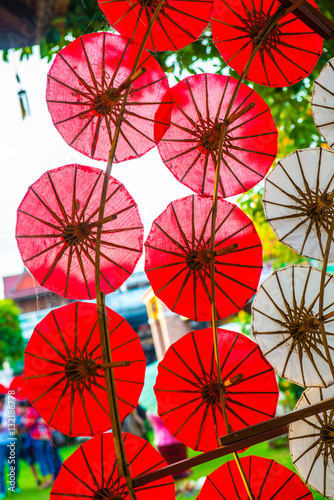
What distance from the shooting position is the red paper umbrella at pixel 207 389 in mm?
1202

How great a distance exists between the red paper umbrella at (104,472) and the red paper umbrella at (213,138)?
64 cm

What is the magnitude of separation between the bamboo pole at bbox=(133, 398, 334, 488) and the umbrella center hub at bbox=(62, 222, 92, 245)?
19.9 inches

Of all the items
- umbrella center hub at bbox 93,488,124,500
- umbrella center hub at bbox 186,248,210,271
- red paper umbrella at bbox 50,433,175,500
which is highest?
umbrella center hub at bbox 186,248,210,271

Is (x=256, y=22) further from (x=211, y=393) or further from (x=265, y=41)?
(x=211, y=393)

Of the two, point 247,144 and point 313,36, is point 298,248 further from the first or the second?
point 313,36

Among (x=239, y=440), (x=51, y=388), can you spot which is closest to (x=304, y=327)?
(x=239, y=440)

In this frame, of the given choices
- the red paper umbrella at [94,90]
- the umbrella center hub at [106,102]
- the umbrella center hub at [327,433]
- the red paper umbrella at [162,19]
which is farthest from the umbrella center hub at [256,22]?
the umbrella center hub at [327,433]

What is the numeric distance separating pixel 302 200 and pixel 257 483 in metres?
0.71

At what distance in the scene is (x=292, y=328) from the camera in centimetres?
128

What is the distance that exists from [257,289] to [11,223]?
0.76 metres

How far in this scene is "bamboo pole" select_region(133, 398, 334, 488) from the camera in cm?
96

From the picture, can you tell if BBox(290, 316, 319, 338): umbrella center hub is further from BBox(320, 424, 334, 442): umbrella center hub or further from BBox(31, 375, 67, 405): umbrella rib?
BBox(31, 375, 67, 405): umbrella rib

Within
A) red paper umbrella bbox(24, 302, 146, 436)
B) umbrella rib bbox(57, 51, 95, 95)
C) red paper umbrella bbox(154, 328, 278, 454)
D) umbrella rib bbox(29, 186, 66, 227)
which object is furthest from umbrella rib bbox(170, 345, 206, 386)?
umbrella rib bbox(57, 51, 95, 95)

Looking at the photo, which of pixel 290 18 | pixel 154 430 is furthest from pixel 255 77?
pixel 154 430
